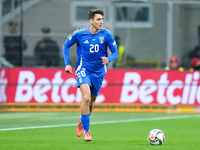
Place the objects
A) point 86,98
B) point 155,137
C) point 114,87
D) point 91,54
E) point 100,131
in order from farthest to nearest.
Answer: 1. point 114,87
2. point 100,131
3. point 91,54
4. point 86,98
5. point 155,137

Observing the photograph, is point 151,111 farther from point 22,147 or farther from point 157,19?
point 22,147

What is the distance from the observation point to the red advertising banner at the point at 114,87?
16391 millimetres

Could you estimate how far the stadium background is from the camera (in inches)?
688

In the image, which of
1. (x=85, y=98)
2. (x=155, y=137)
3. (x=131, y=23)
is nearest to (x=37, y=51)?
(x=131, y=23)

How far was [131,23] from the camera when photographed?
1812cm

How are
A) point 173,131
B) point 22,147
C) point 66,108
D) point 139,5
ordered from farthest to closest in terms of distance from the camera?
point 139,5 < point 66,108 < point 173,131 < point 22,147

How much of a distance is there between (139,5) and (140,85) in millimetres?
2718

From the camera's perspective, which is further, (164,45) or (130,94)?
(164,45)

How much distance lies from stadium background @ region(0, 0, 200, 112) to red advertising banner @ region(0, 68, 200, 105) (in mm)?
854

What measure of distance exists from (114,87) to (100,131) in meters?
5.26

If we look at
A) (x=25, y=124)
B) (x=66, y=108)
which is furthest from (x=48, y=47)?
(x=25, y=124)

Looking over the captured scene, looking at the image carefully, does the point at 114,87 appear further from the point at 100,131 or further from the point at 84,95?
the point at 84,95

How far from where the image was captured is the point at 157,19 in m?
18.0

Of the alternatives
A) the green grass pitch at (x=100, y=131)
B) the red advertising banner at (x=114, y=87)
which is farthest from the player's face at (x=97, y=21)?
the red advertising banner at (x=114, y=87)
